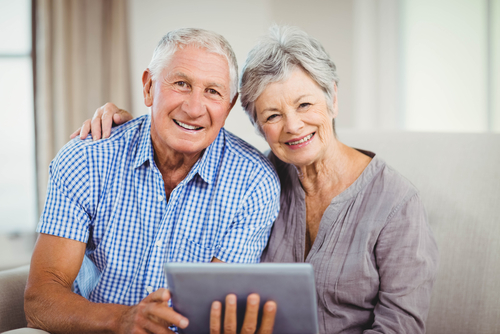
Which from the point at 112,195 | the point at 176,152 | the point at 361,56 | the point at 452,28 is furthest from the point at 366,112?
the point at 112,195

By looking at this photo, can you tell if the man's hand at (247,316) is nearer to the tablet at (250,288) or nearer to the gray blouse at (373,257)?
the tablet at (250,288)

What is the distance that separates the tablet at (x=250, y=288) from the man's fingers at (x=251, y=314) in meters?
0.01

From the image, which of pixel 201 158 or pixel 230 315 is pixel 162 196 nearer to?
pixel 201 158

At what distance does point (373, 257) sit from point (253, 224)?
1.14 ft

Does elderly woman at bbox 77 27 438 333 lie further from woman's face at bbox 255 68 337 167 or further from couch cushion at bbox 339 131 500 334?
couch cushion at bbox 339 131 500 334

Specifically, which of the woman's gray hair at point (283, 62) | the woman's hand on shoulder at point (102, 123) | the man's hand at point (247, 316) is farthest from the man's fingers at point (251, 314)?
the woman's hand on shoulder at point (102, 123)

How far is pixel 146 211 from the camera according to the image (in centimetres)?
127

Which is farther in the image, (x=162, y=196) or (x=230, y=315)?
(x=162, y=196)

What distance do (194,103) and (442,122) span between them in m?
2.08

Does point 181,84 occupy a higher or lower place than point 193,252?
higher

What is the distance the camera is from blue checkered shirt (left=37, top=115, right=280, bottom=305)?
121cm

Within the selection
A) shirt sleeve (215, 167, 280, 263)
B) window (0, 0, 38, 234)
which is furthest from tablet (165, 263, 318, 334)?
window (0, 0, 38, 234)

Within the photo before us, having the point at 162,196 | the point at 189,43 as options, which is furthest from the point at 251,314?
the point at 189,43

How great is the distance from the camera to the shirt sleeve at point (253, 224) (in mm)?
1204
